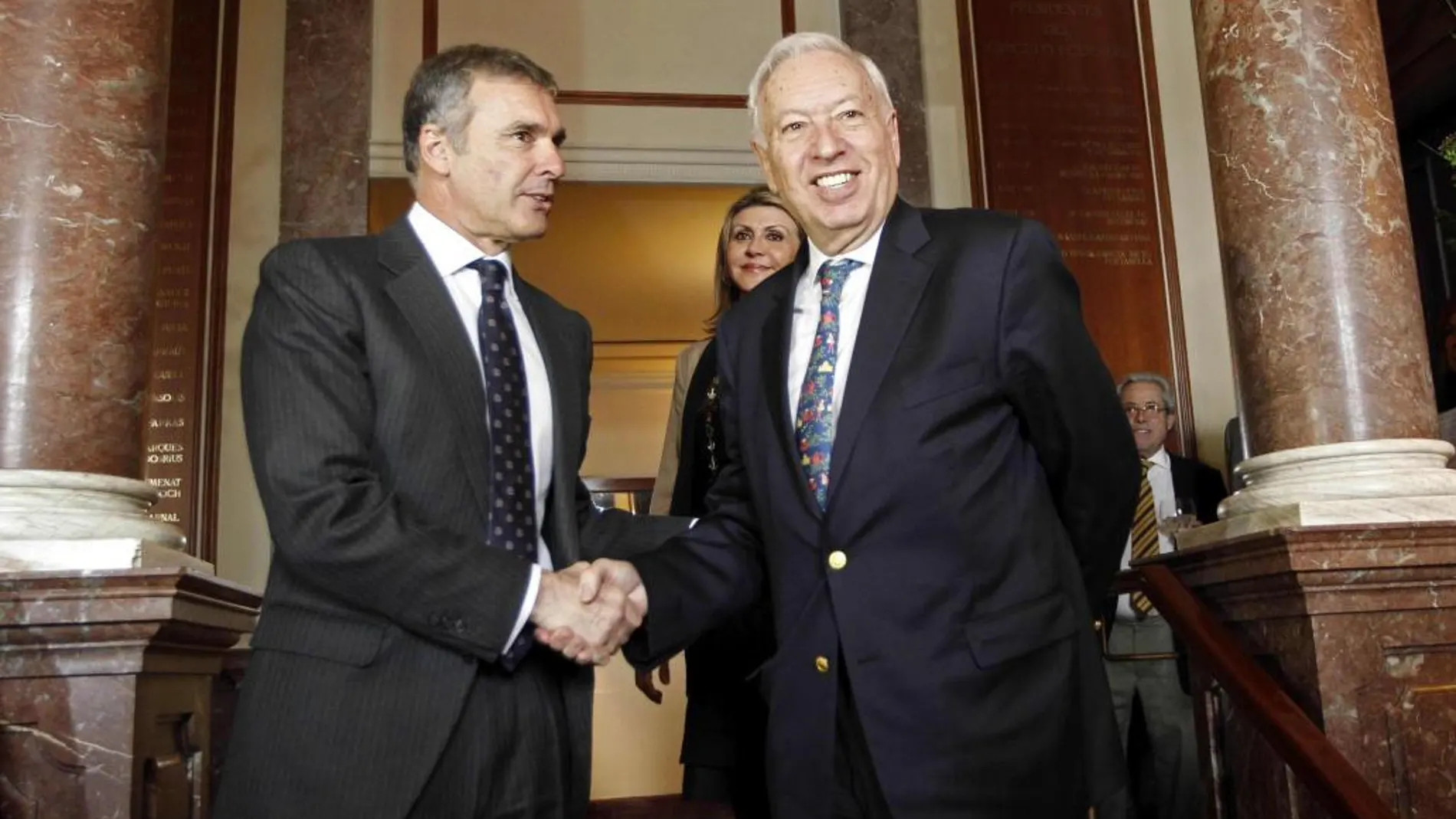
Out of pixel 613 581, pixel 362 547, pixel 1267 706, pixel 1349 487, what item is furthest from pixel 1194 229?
pixel 362 547

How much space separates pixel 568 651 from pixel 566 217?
7.99 metres

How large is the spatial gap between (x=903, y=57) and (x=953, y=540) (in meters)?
5.18

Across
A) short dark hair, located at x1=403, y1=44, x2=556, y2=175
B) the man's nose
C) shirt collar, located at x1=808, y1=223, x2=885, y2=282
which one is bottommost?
shirt collar, located at x1=808, y1=223, x2=885, y2=282

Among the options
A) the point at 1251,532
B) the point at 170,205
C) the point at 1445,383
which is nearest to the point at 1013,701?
the point at 1251,532

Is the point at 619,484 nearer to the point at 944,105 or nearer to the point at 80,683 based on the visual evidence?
the point at 944,105

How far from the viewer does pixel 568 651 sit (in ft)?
6.28

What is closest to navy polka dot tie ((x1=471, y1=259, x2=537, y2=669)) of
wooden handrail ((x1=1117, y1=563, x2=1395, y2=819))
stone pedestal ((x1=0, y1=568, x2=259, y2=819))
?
stone pedestal ((x1=0, y1=568, x2=259, y2=819))

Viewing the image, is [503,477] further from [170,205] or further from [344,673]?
[170,205]

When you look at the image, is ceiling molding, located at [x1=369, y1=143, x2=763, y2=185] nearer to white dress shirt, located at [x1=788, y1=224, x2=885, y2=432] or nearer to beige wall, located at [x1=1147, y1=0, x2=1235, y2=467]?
beige wall, located at [x1=1147, y1=0, x2=1235, y2=467]

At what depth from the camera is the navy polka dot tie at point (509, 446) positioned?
6.33 feet

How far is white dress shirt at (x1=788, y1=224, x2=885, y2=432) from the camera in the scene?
2.08m

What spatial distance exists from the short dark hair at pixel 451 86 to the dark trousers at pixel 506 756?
0.88 metres

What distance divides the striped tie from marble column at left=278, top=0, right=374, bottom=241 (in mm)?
3602

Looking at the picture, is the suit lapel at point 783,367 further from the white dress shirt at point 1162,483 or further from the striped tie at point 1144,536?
the white dress shirt at point 1162,483
